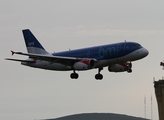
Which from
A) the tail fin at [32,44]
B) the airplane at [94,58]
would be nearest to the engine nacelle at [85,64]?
the airplane at [94,58]

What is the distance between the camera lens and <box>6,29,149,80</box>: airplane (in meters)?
102

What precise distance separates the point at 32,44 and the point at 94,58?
2143cm

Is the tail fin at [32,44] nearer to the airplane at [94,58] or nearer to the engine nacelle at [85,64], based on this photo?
the airplane at [94,58]

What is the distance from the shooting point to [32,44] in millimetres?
123000

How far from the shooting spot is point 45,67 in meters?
114

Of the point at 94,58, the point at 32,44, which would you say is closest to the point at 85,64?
the point at 94,58

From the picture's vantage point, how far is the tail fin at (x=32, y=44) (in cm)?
12131

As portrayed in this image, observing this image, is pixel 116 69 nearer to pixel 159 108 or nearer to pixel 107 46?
pixel 107 46

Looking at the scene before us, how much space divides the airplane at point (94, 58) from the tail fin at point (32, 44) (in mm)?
4590

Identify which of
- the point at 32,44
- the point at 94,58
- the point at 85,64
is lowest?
the point at 85,64

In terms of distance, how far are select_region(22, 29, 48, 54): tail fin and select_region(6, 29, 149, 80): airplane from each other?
4590mm

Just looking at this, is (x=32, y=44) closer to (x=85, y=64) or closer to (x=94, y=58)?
(x=94, y=58)

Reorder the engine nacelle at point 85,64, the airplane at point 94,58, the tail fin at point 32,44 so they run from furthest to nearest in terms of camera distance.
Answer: the tail fin at point 32,44
the engine nacelle at point 85,64
the airplane at point 94,58

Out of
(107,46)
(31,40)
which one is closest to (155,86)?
(31,40)
